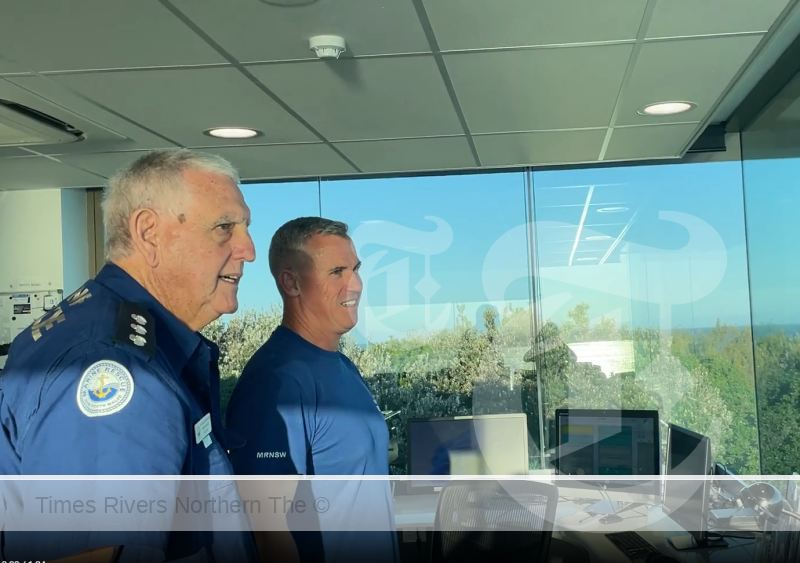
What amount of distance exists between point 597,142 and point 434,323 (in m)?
1.53

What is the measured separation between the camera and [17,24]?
2.03 m

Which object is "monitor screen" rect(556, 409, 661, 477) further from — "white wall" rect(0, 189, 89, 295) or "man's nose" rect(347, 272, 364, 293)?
"white wall" rect(0, 189, 89, 295)

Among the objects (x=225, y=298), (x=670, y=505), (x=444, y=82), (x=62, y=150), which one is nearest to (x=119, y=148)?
(x=62, y=150)

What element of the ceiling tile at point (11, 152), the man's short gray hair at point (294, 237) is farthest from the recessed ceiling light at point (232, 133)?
the man's short gray hair at point (294, 237)

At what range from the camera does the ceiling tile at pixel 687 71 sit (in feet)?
7.58

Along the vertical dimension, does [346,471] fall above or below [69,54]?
below

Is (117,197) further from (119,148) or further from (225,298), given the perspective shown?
(119,148)

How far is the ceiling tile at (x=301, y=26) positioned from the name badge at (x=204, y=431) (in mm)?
1247

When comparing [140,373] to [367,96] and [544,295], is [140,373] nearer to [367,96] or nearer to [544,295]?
[367,96]

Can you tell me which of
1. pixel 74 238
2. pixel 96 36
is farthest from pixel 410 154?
pixel 74 238

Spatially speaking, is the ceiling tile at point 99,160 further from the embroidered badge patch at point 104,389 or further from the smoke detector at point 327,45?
the embroidered badge patch at point 104,389

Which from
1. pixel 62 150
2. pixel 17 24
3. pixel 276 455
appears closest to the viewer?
pixel 276 455

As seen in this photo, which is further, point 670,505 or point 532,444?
point 532,444

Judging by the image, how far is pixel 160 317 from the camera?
1.14 meters
